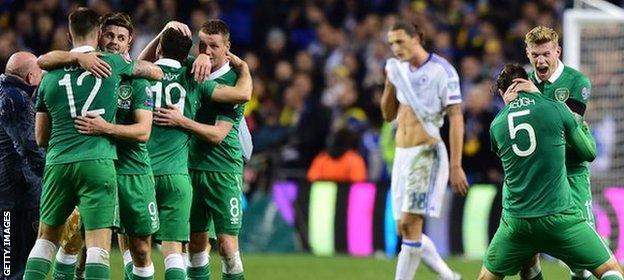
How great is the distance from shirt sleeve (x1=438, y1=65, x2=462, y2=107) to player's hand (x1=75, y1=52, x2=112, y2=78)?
149 inches

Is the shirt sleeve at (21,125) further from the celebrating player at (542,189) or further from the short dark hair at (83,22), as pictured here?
the celebrating player at (542,189)

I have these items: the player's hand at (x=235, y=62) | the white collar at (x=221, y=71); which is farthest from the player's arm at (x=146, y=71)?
the player's hand at (x=235, y=62)

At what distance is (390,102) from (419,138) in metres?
0.46

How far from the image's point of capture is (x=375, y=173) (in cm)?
1916

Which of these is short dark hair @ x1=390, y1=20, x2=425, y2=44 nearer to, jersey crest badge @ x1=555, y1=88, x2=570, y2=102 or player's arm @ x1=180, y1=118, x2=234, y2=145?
jersey crest badge @ x1=555, y1=88, x2=570, y2=102

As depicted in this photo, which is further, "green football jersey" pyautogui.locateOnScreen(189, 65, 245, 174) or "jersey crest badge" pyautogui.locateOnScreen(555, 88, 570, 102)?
"green football jersey" pyautogui.locateOnScreen(189, 65, 245, 174)

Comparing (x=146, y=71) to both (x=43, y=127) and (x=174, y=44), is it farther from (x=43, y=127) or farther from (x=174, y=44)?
(x=43, y=127)

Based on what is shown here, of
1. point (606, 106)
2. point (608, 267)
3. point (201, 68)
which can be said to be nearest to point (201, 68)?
point (201, 68)

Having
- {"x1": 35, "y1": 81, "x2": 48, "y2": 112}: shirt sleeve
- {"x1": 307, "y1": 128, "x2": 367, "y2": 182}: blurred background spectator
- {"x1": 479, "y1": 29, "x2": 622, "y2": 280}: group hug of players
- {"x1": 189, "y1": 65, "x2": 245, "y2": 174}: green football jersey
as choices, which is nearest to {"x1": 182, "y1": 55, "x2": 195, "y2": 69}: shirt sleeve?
{"x1": 189, "y1": 65, "x2": 245, "y2": 174}: green football jersey

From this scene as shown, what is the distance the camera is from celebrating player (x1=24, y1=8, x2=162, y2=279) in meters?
9.34

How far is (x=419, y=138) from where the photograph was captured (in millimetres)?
12273

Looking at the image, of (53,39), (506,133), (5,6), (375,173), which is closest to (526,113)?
(506,133)

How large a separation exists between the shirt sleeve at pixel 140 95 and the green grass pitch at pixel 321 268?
4.48 m

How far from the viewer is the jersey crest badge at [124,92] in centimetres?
954
